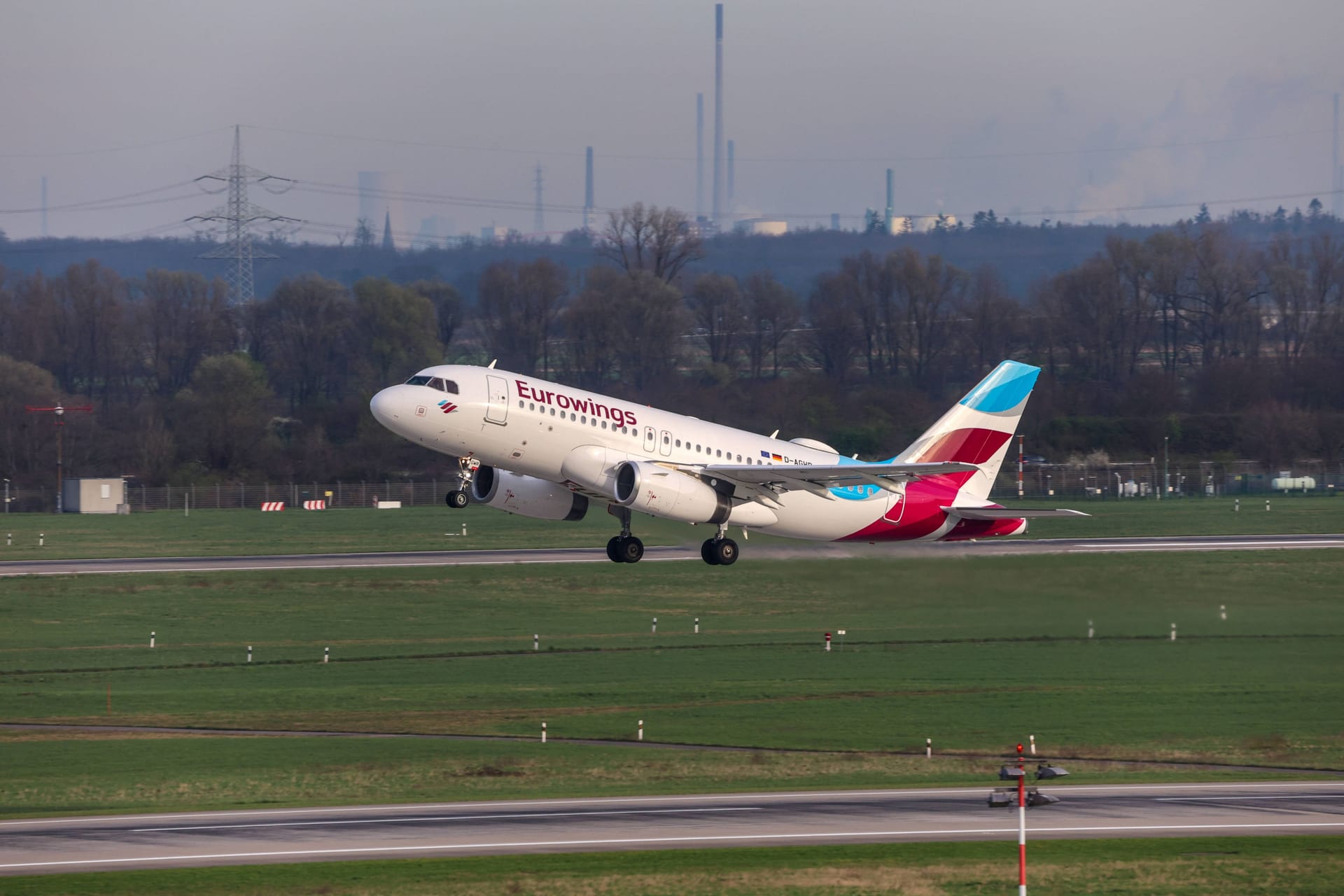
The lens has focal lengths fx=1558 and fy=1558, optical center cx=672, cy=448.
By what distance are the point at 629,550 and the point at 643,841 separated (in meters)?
12.4

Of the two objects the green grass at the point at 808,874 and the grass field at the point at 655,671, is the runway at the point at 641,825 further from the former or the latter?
the grass field at the point at 655,671

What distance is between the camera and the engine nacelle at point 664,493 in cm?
4941

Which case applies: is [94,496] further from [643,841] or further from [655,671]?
[643,841]

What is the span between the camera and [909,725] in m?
60.5

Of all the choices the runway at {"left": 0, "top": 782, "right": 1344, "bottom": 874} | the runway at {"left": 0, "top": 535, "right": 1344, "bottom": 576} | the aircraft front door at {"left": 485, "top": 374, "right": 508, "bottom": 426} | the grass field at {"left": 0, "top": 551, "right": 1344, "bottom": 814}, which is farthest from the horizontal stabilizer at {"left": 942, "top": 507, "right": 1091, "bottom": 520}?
the runway at {"left": 0, "top": 535, "right": 1344, "bottom": 576}

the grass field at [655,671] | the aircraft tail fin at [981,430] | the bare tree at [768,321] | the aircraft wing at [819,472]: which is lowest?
the grass field at [655,671]

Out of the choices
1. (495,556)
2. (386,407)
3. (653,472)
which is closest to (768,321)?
(495,556)

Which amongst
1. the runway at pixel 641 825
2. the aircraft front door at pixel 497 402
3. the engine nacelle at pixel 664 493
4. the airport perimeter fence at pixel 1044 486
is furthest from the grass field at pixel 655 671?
the airport perimeter fence at pixel 1044 486

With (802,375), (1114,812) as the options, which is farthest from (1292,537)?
(1114,812)

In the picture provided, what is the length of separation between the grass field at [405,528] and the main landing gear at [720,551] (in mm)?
40283

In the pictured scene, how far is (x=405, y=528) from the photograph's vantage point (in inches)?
4456

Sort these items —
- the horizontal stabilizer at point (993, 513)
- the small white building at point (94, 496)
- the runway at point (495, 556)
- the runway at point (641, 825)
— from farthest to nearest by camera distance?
the small white building at point (94, 496) → the runway at point (495, 556) → the horizontal stabilizer at point (993, 513) → the runway at point (641, 825)

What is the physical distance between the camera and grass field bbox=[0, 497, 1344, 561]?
104m

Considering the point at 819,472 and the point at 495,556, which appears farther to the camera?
the point at 495,556
